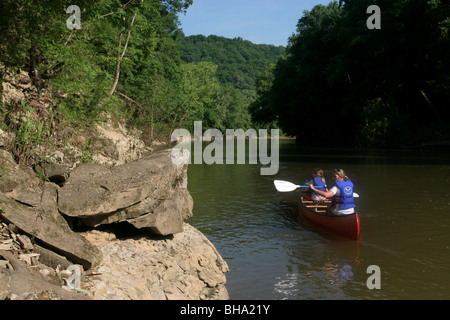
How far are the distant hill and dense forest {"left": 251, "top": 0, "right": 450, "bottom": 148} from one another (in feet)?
357

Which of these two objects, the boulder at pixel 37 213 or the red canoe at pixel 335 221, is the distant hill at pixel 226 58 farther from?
the boulder at pixel 37 213

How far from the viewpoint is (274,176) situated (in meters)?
21.0

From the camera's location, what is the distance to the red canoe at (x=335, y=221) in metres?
9.54

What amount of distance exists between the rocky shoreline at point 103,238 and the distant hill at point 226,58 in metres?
152

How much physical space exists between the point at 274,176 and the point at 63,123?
13449 mm

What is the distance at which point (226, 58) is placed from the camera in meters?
186

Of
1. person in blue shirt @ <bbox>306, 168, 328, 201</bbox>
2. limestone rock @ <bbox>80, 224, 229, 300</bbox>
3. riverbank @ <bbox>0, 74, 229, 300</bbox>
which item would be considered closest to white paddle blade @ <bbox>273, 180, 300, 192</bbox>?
person in blue shirt @ <bbox>306, 168, 328, 201</bbox>

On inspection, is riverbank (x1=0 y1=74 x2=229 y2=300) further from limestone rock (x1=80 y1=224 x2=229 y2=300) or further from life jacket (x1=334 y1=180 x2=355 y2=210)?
life jacket (x1=334 y1=180 x2=355 y2=210)

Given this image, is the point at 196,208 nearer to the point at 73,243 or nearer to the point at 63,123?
the point at 63,123

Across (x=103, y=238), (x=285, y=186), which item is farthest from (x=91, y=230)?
(x=285, y=186)

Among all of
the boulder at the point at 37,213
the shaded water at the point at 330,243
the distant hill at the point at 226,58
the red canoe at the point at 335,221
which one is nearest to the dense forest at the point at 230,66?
the distant hill at the point at 226,58

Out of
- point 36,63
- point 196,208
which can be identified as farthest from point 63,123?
point 196,208

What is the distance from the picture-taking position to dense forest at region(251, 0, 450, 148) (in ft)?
106

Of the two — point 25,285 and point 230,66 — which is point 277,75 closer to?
point 25,285
